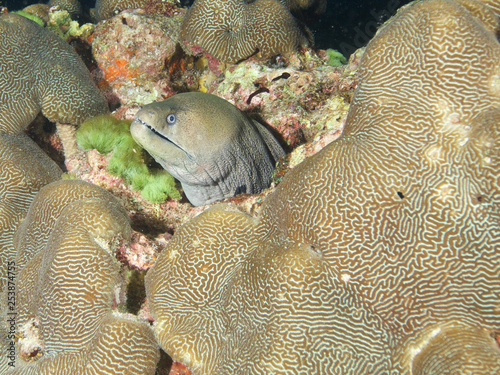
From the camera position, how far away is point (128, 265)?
236 cm

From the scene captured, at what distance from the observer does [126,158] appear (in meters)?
3.28

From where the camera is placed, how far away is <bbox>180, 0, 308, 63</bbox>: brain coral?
14.3 feet

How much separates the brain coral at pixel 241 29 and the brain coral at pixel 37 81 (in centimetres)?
176

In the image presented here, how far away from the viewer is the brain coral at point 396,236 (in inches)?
59.4

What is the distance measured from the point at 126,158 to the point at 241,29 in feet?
8.48

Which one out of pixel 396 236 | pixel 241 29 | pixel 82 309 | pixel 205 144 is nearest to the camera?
pixel 396 236

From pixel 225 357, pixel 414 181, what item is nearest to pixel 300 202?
pixel 414 181

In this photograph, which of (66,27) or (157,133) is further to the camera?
(66,27)

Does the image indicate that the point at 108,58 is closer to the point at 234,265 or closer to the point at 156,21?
the point at 156,21

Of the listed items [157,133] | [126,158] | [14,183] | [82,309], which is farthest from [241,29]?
[82,309]

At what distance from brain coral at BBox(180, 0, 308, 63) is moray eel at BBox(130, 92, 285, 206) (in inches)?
56.5

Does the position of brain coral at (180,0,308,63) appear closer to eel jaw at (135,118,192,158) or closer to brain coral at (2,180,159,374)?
eel jaw at (135,118,192,158)

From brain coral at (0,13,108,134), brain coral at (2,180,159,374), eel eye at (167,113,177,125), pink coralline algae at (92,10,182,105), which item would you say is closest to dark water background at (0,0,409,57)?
pink coralline algae at (92,10,182,105)

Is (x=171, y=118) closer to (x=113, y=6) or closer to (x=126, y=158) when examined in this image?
(x=126, y=158)
